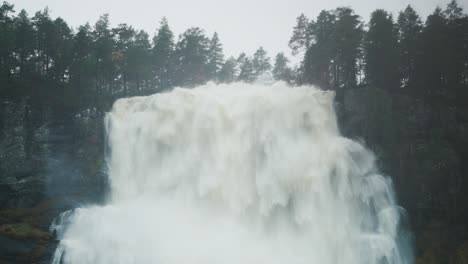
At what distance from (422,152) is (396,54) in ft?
36.2

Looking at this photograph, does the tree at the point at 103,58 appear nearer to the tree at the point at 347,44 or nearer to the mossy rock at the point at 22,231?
the mossy rock at the point at 22,231

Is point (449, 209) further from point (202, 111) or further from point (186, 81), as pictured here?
point (186, 81)

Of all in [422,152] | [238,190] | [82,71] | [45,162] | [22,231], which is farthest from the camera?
[82,71]

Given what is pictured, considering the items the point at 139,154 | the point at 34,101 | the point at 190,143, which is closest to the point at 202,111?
the point at 190,143

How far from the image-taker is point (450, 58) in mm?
34156

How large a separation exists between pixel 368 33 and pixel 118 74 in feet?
92.8

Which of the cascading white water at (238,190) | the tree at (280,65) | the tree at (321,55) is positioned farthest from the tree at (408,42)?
the tree at (280,65)

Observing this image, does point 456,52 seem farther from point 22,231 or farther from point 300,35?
point 22,231

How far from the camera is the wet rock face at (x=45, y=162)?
29.4 metres

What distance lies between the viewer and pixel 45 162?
3109 centimetres

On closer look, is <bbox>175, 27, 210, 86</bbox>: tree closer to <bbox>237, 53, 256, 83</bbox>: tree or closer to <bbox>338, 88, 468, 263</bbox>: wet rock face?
<bbox>237, 53, 256, 83</bbox>: tree

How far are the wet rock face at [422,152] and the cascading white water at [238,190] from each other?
1.40 metres

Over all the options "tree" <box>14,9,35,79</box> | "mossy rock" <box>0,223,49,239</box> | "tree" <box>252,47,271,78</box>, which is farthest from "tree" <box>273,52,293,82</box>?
"mossy rock" <box>0,223,49,239</box>

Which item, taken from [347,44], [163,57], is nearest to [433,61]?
[347,44]
